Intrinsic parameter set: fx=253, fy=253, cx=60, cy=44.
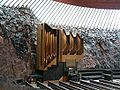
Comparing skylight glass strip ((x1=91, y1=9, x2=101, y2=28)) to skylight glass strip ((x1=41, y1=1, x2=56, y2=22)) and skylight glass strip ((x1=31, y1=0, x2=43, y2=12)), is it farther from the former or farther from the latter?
skylight glass strip ((x1=31, y1=0, x2=43, y2=12))

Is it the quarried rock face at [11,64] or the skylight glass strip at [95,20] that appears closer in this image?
the quarried rock face at [11,64]

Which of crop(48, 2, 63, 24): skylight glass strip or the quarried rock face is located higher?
crop(48, 2, 63, 24): skylight glass strip

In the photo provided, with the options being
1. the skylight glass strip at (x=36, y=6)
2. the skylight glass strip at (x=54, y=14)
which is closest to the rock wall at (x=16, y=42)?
the skylight glass strip at (x=36, y=6)

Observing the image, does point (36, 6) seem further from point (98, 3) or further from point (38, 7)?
point (98, 3)

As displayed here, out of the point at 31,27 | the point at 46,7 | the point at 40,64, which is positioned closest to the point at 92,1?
the point at 46,7

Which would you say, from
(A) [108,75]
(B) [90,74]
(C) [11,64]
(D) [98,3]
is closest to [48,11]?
(D) [98,3]

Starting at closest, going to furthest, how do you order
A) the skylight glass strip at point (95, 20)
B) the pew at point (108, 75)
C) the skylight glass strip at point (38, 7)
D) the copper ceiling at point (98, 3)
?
the pew at point (108, 75) → the copper ceiling at point (98, 3) → the skylight glass strip at point (38, 7) → the skylight glass strip at point (95, 20)

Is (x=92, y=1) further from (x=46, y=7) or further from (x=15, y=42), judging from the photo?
(x=15, y=42)

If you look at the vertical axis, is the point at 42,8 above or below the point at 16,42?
above

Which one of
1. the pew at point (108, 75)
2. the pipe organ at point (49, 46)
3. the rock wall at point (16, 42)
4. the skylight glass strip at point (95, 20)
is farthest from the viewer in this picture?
the skylight glass strip at point (95, 20)

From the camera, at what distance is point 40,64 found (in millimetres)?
11617

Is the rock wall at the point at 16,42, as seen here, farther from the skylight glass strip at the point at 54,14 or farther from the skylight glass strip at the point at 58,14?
the skylight glass strip at the point at 58,14

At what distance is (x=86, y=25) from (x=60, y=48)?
5.71 m

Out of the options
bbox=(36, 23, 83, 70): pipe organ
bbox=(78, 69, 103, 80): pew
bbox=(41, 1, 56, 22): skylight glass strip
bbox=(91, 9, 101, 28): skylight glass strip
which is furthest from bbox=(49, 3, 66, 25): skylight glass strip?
bbox=(78, 69, 103, 80): pew
